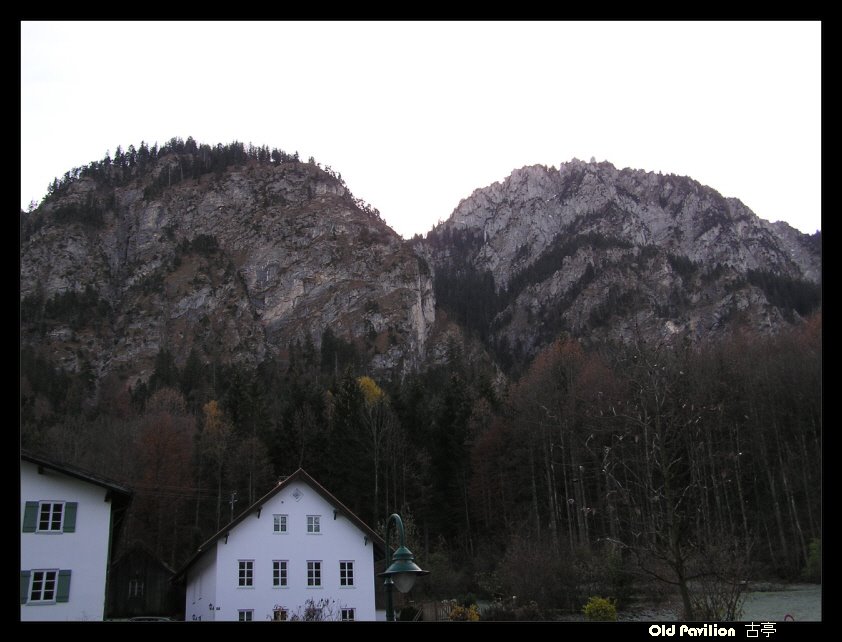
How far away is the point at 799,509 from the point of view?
142ft

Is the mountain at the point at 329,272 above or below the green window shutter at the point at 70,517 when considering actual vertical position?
above

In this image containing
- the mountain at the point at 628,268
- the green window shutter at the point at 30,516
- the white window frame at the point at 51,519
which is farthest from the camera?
the mountain at the point at 628,268

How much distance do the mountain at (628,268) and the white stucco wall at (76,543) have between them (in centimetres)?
11023

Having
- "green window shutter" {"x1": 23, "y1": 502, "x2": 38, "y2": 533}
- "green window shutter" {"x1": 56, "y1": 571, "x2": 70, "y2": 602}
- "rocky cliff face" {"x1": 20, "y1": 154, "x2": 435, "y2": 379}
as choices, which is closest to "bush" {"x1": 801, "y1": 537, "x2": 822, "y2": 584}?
"green window shutter" {"x1": 56, "y1": 571, "x2": 70, "y2": 602}

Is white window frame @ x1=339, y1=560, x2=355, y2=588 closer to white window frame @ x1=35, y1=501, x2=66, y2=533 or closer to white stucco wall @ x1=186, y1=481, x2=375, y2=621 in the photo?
white stucco wall @ x1=186, y1=481, x2=375, y2=621

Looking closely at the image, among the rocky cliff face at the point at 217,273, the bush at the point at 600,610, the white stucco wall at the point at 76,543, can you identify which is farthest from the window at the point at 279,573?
the rocky cliff face at the point at 217,273

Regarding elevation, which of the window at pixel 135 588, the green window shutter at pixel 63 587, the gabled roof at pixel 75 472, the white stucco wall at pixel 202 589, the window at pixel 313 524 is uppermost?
the gabled roof at pixel 75 472

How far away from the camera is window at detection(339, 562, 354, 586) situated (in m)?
34.4

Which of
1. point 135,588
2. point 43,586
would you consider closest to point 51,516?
point 43,586

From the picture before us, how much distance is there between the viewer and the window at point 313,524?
34.8 m

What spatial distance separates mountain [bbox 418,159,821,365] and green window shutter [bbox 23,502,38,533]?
11143 centimetres

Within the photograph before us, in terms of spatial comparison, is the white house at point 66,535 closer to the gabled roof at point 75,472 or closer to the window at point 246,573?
the gabled roof at point 75,472
